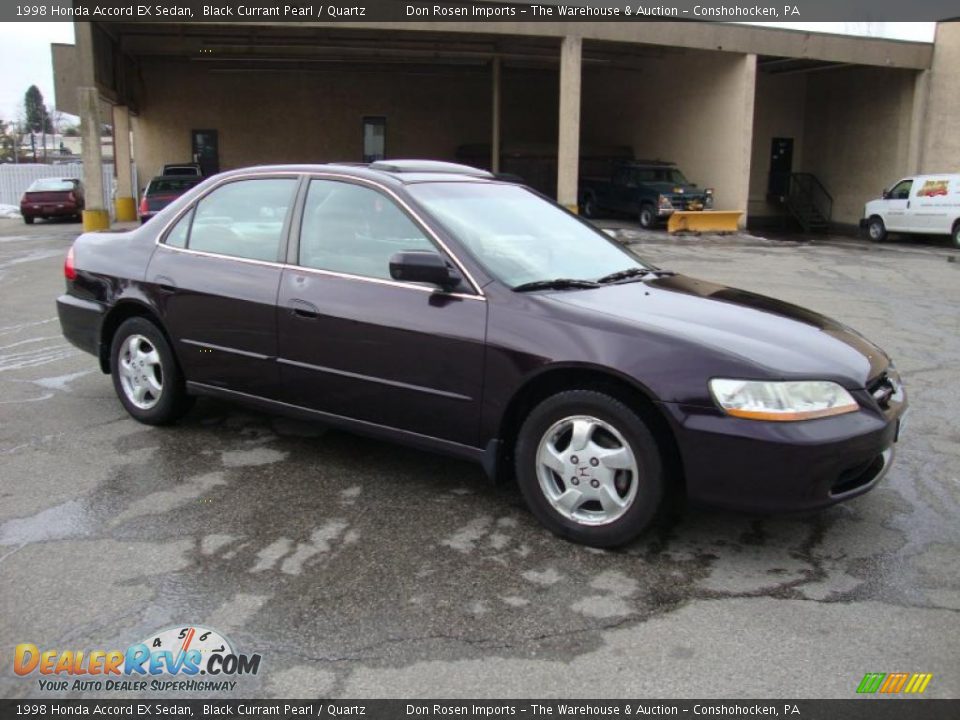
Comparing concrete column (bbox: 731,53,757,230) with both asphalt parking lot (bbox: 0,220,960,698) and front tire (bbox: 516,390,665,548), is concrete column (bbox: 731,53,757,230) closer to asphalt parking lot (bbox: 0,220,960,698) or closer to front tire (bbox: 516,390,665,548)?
asphalt parking lot (bbox: 0,220,960,698)

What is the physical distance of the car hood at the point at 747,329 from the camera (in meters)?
3.31

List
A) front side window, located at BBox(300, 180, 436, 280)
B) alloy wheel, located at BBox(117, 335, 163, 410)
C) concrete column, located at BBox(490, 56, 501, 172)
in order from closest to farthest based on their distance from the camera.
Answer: front side window, located at BBox(300, 180, 436, 280) < alloy wheel, located at BBox(117, 335, 163, 410) < concrete column, located at BBox(490, 56, 501, 172)

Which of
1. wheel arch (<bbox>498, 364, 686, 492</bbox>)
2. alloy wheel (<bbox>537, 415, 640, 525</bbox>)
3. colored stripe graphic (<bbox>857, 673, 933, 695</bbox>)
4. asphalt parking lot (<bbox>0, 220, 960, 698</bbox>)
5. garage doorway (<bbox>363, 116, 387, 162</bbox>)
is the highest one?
garage doorway (<bbox>363, 116, 387, 162</bbox>)

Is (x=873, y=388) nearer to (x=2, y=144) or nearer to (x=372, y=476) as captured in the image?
(x=372, y=476)

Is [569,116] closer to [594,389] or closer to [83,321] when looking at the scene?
[83,321]

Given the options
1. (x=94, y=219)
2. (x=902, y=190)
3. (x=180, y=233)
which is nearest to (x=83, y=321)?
(x=180, y=233)

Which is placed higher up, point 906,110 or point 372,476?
point 906,110

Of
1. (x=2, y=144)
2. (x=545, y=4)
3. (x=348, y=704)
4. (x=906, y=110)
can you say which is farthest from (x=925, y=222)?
(x=2, y=144)

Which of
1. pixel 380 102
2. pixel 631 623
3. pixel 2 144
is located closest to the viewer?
pixel 631 623

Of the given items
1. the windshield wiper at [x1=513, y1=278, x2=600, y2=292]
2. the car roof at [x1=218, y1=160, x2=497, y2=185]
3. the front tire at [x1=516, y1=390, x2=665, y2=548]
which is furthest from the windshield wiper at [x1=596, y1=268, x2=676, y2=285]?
the car roof at [x1=218, y1=160, x2=497, y2=185]

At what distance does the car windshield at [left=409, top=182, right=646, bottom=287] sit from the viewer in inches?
156

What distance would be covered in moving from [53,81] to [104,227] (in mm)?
7523

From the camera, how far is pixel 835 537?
370cm

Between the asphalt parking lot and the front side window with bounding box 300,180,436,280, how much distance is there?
44.3 inches
